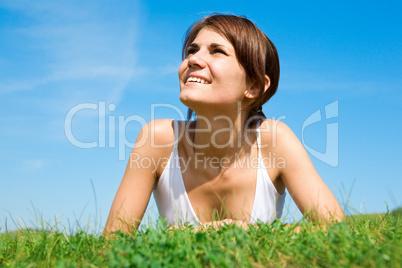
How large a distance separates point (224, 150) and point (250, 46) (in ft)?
4.96

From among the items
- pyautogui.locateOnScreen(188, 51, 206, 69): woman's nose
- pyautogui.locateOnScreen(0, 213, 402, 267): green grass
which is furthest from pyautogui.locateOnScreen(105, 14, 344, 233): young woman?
pyautogui.locateOnScreen(0, 213, 402, 267): green grass

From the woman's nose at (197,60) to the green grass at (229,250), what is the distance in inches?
85.8

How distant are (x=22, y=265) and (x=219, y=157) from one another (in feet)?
10.2

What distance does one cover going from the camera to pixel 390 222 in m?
4.41

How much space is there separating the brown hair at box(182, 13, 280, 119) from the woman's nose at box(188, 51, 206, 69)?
460 millimetres

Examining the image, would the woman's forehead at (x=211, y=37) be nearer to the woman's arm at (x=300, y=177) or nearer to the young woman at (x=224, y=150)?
the young woman at (x=224, y=150)

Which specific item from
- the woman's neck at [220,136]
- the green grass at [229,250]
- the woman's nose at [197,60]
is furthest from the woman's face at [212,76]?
the green grass at [229,250]

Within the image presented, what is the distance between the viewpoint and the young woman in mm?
5066

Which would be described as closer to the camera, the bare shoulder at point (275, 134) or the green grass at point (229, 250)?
the green grass at point (229, 250)

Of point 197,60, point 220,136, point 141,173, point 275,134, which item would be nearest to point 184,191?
point 141,173

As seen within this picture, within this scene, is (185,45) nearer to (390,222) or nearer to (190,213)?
(190,213)

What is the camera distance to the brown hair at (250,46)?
5188 millimetres

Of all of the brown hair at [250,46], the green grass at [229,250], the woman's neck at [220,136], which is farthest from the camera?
the woman's neck at [220,136]

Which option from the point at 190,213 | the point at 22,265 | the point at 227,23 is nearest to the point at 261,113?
the point at 227,23
